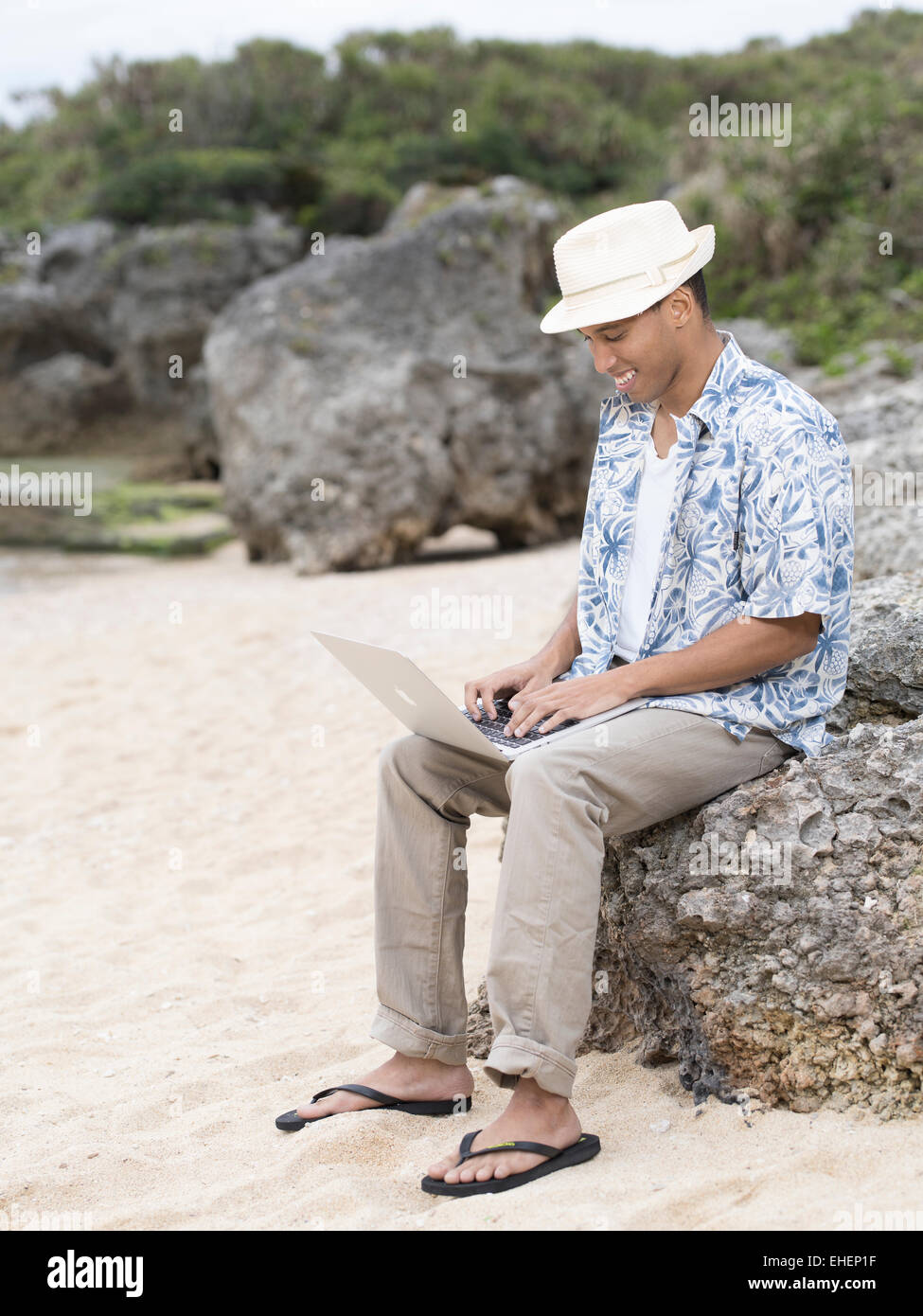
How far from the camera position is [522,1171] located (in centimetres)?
217

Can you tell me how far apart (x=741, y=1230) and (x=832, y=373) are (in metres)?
8.75

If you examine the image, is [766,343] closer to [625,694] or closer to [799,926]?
[625,694]

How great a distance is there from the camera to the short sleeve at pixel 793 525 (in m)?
2.31

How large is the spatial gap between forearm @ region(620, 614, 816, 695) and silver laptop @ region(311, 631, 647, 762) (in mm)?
80

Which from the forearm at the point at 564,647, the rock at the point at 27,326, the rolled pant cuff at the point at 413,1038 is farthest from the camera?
the rock at the point at 27,326

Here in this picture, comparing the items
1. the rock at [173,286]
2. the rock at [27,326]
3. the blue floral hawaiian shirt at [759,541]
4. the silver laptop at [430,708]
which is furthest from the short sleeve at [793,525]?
the rock at [27,326]

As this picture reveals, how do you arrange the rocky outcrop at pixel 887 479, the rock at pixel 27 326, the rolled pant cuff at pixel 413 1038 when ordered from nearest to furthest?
the rolled pant cuff at pixel 413 1038 → the rocky outcrop at pixel 887 479 → the rock at pixel 27 326

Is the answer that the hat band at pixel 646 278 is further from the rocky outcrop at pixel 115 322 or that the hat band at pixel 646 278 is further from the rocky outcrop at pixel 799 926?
the rocky outcrop at pixel 115 322

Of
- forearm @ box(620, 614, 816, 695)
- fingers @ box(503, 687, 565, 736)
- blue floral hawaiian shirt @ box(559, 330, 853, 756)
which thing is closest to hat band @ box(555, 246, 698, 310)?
blue floral hawaiian shirt @ box(559, 330, 853, 756)

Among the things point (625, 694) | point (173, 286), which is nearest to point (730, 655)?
point (625, 694)

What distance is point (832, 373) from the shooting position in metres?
9.68

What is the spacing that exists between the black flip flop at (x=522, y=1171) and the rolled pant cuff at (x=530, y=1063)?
12 centimetres

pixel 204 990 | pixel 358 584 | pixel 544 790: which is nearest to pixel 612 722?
pixel 544 790

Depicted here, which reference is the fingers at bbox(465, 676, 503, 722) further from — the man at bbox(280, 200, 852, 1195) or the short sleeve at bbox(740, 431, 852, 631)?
the short sleeve at bbox(740, 431, 852, 631)
